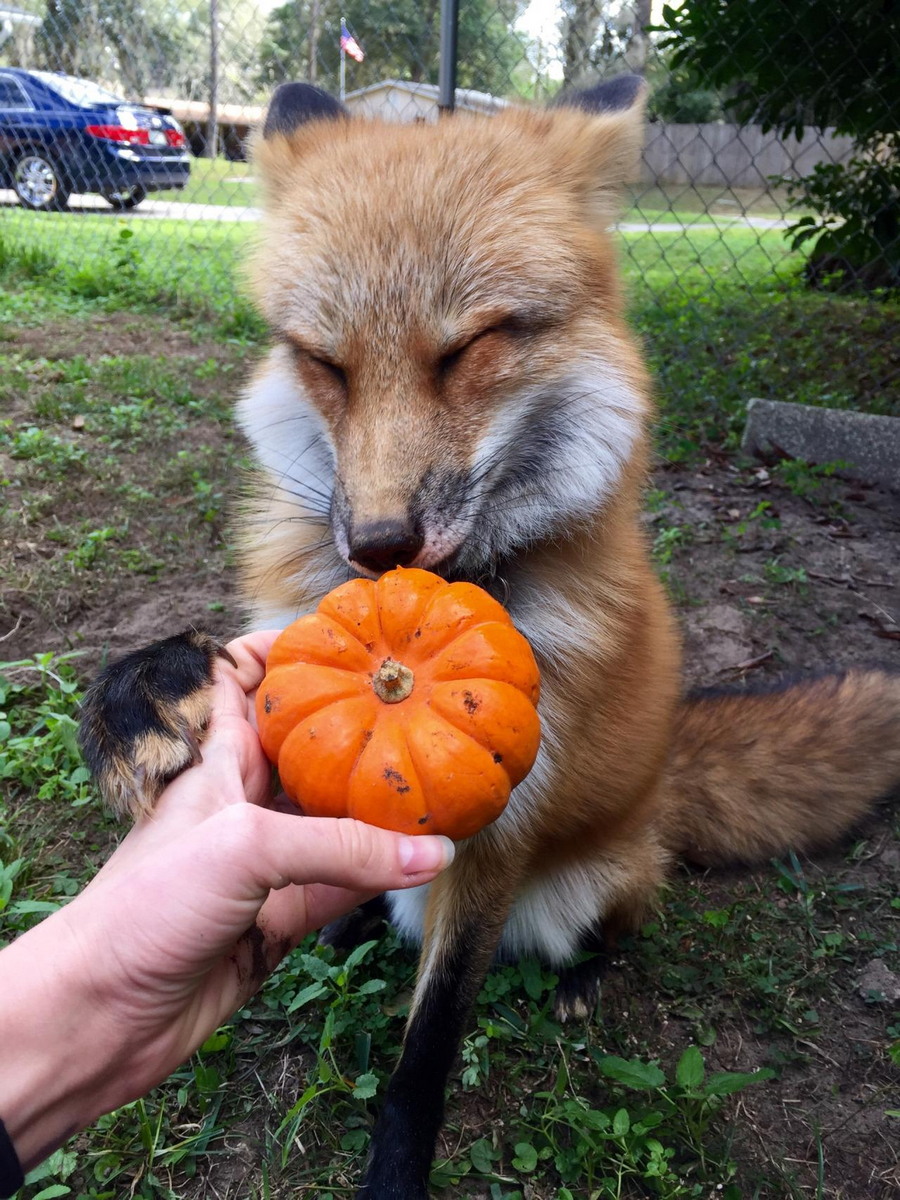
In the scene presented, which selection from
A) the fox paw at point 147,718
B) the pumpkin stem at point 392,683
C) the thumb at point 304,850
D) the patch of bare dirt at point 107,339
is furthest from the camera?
the patch of bare dirt at point 107,339

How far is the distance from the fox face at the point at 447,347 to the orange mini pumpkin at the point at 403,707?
0.23m

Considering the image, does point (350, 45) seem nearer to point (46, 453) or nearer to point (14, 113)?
point (46, 453)

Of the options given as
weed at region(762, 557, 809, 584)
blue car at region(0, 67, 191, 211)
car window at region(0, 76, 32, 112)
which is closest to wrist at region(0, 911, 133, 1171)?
weed at region(762, 557, 809, 584)

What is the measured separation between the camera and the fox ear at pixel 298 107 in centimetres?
289

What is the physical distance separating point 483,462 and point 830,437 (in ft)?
14.2

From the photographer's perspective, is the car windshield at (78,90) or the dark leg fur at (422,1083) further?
the car windshield at (78,90)

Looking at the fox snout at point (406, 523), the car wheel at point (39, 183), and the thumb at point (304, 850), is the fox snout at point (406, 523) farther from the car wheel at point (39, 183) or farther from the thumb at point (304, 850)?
the car wheel at point (39, 183)

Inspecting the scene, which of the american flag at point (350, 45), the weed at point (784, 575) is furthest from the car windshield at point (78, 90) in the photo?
the weed at point (784, 575)

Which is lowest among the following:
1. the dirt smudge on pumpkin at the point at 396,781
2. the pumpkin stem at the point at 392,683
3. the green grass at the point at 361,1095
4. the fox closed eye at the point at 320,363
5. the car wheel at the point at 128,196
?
the green grass at the point at 361,1095

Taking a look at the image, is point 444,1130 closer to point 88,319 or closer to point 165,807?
point 165,807

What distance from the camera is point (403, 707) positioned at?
1569mm

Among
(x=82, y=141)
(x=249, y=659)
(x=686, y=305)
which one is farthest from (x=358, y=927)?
(x=82, y=141)

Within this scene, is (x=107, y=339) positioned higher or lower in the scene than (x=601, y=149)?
lower

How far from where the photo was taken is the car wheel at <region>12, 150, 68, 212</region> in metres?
11.5
